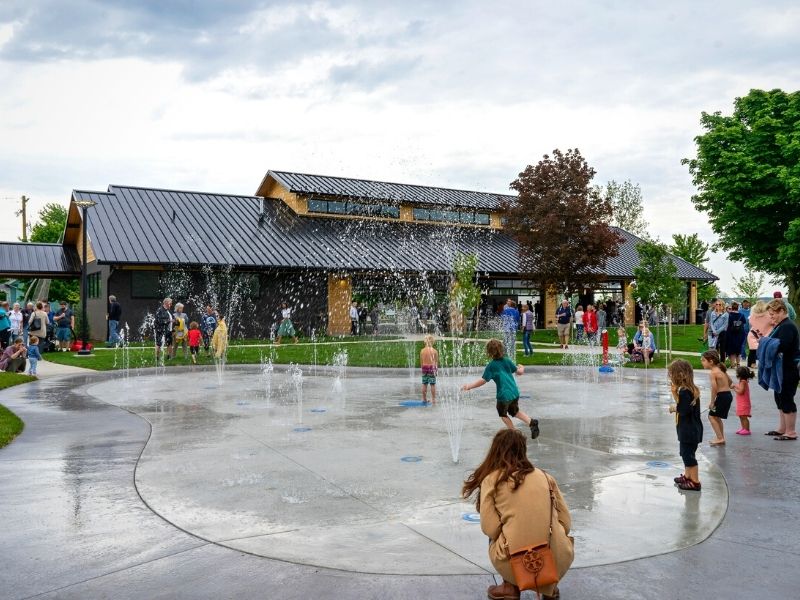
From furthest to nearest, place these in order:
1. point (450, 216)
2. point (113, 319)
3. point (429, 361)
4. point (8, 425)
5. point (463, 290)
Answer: point (450, 216)
point (463, 290)
point (113, 319)
point (429, 361)
point (8, 425)

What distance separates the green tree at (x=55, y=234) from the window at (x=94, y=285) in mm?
26507

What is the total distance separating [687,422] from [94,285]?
104 ft

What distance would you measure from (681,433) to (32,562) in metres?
5.66

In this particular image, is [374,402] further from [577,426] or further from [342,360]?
[342,360]

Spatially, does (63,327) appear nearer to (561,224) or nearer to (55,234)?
(561,224)

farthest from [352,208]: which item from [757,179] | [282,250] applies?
[757,179]

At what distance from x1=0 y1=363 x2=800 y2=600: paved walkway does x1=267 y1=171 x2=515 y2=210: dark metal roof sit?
30.6 meters

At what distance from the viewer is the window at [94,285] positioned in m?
31.0

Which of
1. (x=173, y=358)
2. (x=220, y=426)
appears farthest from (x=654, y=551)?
(x=173, y=358)

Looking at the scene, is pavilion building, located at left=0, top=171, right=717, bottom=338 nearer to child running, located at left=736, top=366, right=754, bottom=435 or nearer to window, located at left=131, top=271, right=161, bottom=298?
window, located at left=131, top=271, right=161, bottom=298

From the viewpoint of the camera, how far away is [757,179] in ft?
111

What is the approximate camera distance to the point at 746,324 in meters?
16.6

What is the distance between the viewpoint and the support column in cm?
3400

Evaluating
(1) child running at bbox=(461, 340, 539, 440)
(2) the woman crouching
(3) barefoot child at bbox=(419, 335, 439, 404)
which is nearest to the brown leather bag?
(2) the woman crouching
